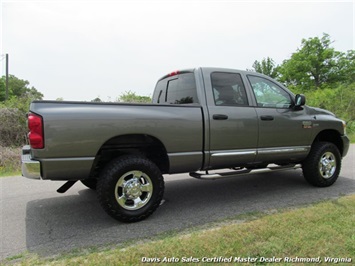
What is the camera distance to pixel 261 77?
4.81m

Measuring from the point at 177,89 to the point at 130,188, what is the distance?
6.25ft

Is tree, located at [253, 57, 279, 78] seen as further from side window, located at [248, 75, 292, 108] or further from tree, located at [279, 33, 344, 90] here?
side window, located at [248, 75, 292, 108]

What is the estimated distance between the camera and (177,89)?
4.71m

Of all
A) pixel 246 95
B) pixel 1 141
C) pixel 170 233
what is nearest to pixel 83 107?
pixel 170 233

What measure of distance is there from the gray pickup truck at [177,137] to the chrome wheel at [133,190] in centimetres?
1

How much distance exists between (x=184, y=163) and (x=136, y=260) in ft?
5.29

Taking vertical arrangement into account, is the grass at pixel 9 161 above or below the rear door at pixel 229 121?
below

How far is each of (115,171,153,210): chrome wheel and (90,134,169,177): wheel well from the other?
41 centimetres

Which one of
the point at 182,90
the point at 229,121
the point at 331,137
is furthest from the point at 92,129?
the point at 331,137

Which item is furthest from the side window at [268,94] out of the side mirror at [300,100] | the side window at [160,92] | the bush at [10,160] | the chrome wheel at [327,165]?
the bush at [10,160]

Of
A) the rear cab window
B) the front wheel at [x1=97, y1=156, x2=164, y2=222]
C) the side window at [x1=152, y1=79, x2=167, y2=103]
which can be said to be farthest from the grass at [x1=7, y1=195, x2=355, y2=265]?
the side window at [x1=152, y1=79, x2=167, y2=103]

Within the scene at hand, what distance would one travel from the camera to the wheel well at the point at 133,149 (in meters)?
3.73

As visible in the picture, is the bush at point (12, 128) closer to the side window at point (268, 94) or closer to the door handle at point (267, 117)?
the side window at point (268, 94)

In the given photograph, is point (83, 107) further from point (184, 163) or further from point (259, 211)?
point (259, 211)
